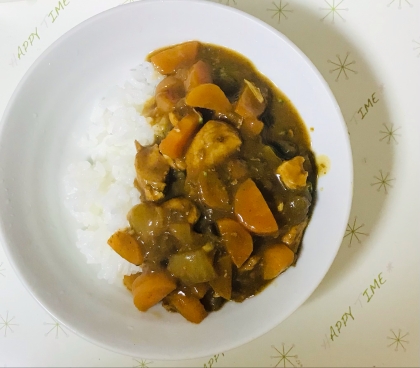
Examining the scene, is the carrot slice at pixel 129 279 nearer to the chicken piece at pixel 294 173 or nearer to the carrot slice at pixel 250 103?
the chicken piece at pixel 294 173

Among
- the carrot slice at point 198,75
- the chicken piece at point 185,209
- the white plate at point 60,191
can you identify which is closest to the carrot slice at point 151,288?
the white plate at point 60,191

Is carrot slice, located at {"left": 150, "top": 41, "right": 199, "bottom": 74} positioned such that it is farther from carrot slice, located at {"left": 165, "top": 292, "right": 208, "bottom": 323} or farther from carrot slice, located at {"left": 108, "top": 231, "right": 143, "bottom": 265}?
carrot slice, located at {"left": 165, "top": 292, "right": 208, "bottom": 323}

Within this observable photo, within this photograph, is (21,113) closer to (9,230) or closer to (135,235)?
(9,230)

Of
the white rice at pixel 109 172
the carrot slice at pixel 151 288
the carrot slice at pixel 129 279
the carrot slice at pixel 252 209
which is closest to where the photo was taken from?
the carrot slice at pixel 252 209

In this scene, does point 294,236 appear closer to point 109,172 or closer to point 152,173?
point 152,173

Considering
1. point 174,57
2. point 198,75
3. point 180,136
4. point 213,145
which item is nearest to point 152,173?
point 180,136

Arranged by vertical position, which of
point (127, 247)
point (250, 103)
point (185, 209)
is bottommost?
point (127, 247)
